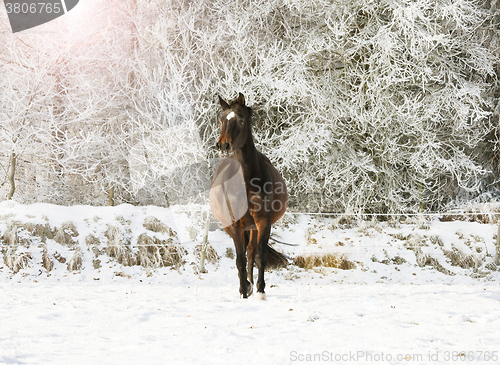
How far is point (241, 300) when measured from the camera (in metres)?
5.56

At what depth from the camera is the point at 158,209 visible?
10.0 metres

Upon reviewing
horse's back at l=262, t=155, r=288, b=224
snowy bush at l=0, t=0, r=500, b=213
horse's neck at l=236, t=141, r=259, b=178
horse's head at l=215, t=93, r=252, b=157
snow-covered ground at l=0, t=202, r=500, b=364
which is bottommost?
snow-covered ground at l=0, t=202, r=500, b=364

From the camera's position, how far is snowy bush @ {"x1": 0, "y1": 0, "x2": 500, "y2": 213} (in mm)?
10070

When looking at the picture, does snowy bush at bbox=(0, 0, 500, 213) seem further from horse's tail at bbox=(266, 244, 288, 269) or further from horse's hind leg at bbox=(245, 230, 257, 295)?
horse's hind leg at bbox=(245, 230, 257, 295)

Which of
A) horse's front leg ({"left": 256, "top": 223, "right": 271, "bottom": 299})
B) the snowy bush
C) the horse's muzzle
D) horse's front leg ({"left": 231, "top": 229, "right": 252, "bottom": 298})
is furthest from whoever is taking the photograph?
the snowy bush

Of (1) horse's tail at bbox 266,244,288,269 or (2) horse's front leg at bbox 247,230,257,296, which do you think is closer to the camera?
(2) horse's front leg at bbox 247,230,257,296

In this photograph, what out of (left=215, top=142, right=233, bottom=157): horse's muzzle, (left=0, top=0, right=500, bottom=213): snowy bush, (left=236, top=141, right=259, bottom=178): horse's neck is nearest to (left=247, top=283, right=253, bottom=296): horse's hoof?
(left=236, top=141, right=259, bottom=178): horse's neck

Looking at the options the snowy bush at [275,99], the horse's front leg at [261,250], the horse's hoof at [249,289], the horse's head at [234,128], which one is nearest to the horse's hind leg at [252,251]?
the horse's hoof at [249,289]

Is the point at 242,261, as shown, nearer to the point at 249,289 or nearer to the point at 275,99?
the point at 249,289

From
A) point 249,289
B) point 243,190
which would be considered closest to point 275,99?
point 243,190

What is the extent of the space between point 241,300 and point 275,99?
5838 mm

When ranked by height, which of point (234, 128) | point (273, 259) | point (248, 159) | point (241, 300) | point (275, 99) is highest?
point (275, 99)

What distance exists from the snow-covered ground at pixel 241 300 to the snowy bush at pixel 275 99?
1283 millimetres

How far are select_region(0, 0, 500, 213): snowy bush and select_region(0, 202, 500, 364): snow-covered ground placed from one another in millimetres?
1283
